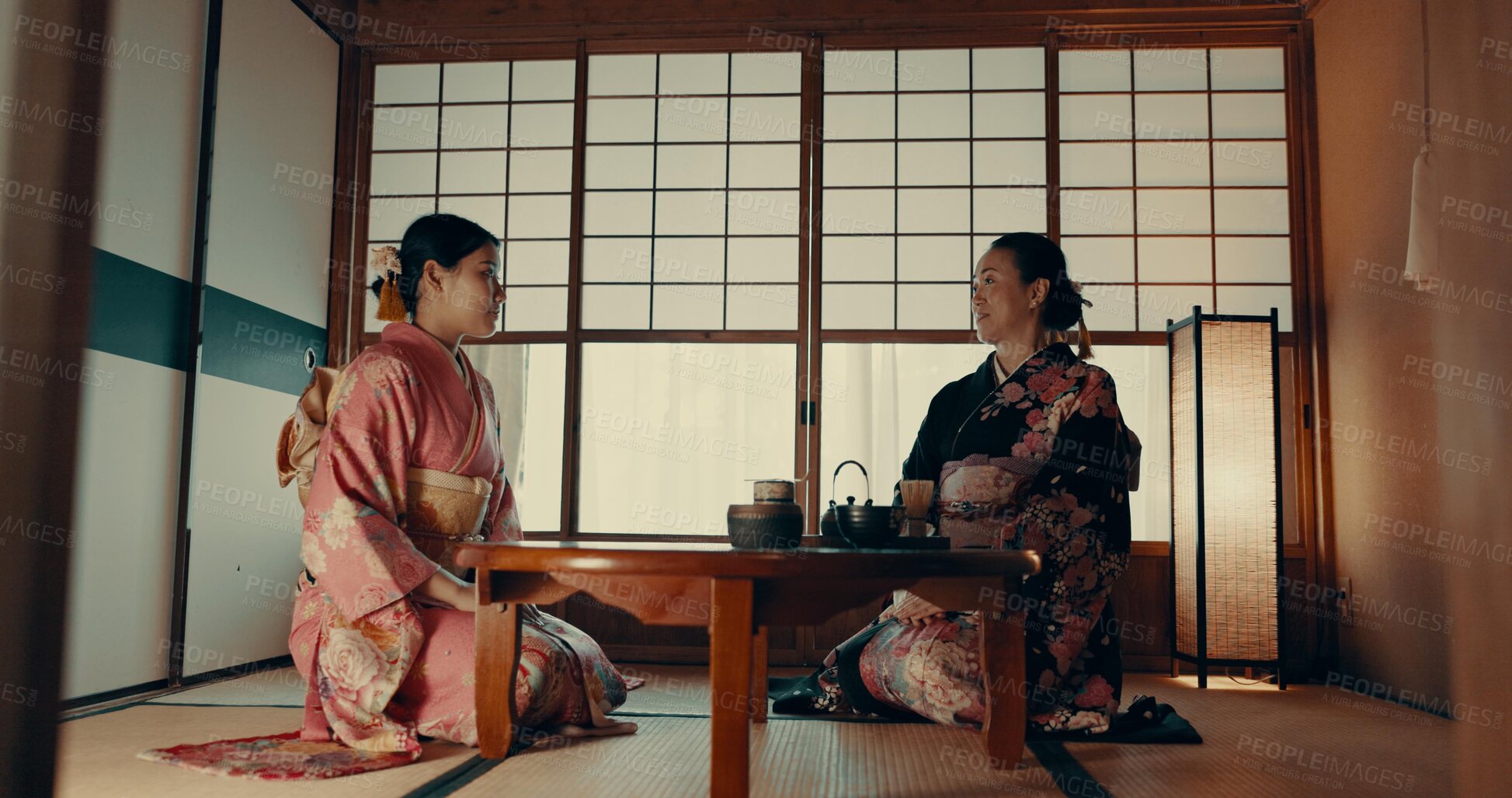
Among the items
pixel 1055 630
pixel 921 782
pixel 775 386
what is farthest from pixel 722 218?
pixel 921 782

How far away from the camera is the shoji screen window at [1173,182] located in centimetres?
462

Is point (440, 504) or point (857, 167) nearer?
point (440, 504)

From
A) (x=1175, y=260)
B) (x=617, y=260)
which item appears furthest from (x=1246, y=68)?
(x=617, y=260)

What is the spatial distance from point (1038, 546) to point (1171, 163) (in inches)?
102

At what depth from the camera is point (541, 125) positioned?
4941mm

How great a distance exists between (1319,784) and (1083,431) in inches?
39.8

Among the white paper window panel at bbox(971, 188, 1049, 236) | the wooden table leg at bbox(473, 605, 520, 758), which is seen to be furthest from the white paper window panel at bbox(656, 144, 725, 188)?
the wooden table leg at bbox(473, 605, 520, 758)

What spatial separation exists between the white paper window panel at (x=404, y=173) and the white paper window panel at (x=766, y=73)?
57.2 inches

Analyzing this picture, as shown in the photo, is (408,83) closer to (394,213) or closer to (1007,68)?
(394,213)

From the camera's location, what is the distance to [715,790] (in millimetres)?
1805

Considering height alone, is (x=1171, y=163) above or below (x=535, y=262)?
above

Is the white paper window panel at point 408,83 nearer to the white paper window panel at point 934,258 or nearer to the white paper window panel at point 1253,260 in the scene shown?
the white paper window panel at point 934,258

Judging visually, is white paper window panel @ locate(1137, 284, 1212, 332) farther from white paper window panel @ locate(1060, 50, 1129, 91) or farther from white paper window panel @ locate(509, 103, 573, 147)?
white paper window panel @ locate(509, 103, 573, 147)

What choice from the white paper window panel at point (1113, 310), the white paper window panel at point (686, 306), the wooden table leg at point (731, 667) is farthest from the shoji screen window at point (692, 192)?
the wooden table leg at point (731, 667)
